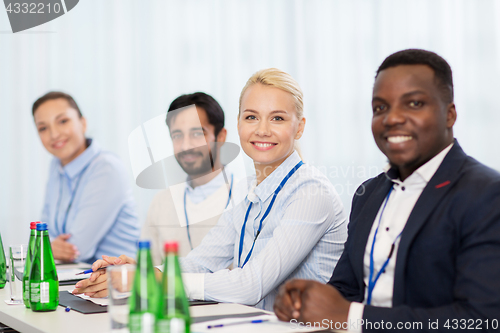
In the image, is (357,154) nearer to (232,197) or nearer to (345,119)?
(345,119)

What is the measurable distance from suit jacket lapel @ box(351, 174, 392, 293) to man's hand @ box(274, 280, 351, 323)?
21 cm

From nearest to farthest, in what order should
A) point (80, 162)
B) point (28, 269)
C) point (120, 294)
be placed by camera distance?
point (120, 294), point (28, 269), point (80, 162)

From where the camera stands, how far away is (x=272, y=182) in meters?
1.67

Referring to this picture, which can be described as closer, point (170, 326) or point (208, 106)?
point (170, 326)

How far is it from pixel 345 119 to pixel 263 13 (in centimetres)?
97

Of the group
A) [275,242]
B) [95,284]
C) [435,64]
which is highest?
[435,64]

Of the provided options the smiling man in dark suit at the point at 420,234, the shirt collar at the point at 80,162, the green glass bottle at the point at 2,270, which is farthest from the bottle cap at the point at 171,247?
the shirt collar at the point at 80,162

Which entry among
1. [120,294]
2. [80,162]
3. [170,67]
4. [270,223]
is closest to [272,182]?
[270,223]

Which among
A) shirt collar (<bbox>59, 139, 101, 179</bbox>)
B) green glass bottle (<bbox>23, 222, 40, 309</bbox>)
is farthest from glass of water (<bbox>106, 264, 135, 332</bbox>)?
shirt collar (<bbox>59, 139, 101, 179</bbox>)

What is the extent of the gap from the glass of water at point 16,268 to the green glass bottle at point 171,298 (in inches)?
27.8

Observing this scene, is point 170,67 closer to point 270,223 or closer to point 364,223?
point 270,223

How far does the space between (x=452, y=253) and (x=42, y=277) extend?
0.97 metres

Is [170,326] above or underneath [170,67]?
underneath

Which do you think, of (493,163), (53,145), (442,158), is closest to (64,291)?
(442,158)
